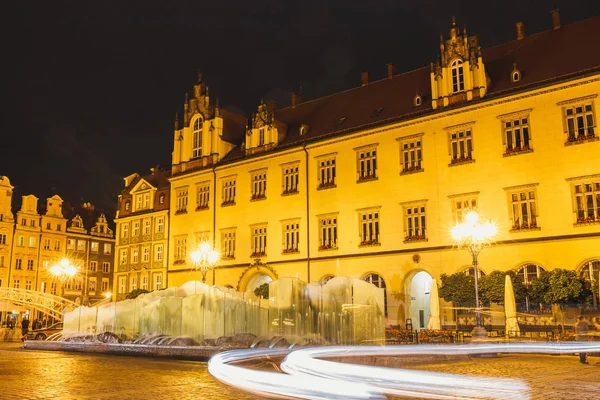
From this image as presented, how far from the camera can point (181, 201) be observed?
51688 mm

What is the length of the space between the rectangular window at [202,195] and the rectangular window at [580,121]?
28.0 meters

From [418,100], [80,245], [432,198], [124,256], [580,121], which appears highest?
[418,100]

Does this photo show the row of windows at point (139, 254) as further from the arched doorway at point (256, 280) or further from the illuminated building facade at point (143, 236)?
the arched doorway at point (256, 280)

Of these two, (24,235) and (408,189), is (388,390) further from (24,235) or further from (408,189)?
(24,235)

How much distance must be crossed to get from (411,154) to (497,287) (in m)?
10.5

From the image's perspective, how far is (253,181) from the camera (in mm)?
46156

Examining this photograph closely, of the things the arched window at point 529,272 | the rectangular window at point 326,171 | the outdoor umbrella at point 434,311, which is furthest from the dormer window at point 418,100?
the outdoor umbrella at point 434,311

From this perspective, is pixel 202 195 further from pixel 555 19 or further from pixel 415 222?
pixel 555 19

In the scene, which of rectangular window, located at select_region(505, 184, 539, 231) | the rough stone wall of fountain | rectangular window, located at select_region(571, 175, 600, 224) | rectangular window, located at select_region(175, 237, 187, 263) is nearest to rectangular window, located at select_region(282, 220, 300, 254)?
rectangular window, located at select_region(175, 237, 187, 263)

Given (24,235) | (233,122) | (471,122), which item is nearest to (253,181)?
(233,122)

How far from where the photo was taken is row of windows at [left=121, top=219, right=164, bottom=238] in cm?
5456

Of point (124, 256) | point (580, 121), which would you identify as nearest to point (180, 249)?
point (124, 256)

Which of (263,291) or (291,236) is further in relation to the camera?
(291,236)

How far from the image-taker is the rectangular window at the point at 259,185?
45344mm
